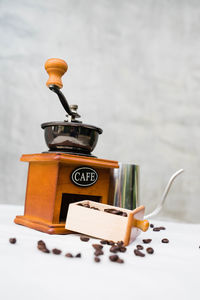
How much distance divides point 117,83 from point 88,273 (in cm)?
136

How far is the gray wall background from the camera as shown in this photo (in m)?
1.65

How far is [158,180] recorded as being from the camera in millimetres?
1655

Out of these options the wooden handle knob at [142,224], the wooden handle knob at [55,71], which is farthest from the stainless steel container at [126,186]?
the wooden handle knob at [55,71]

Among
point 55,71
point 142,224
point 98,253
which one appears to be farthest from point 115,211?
point 55,71

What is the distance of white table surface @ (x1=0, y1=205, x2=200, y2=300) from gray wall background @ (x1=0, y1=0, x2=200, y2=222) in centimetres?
96

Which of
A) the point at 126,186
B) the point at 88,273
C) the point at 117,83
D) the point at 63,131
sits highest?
the point at 117,83

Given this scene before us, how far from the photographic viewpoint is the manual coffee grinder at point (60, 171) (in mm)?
817

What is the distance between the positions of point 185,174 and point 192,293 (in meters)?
1.25

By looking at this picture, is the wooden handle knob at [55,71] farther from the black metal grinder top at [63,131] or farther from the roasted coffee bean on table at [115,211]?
the roasted coffee bean on table at [115,211]

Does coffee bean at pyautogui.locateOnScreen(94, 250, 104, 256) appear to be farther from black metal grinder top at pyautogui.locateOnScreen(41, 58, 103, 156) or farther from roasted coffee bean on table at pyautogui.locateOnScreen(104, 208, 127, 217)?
black metal grinder top at pyautogui.locateOnScreen(41, 58, 103, 156)

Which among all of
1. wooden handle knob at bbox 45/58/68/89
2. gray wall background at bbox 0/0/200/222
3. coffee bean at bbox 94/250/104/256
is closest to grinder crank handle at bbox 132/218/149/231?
coffee bean at bbox 94/250/104/256

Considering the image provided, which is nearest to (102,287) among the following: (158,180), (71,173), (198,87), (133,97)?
(71,173)

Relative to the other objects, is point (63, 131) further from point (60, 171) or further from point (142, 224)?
point (142, 224)

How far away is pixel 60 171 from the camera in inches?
32.4
